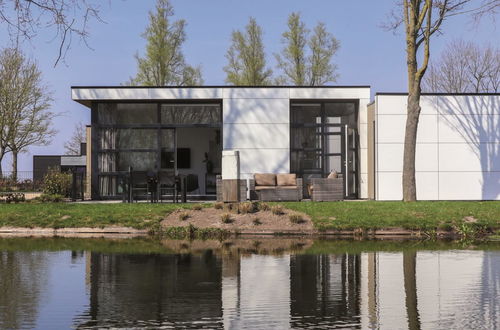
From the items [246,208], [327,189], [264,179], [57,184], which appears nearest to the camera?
[246,208]

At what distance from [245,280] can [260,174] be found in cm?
1465

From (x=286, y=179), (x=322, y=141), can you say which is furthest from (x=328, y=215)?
(x=322, y=141)

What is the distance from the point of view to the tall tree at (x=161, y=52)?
41.6m

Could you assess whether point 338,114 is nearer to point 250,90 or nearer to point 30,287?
point 250,90

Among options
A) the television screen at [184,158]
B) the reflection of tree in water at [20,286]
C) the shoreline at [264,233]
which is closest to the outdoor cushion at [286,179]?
the shoreline at [264,233]

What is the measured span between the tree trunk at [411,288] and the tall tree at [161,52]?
32.2m

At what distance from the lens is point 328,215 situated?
655 inches

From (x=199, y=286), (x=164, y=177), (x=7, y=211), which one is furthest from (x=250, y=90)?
(x=199, y=286)

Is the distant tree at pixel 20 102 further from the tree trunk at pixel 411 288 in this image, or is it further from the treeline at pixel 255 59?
the tree trunk at pixel 411 288

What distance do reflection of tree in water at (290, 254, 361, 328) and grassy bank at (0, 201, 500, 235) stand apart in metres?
5.35

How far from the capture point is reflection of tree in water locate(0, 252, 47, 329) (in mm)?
5820

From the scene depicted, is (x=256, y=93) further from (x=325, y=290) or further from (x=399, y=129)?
(x=325, y=290)

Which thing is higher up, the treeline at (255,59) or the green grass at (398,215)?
the treeline at (255,59)

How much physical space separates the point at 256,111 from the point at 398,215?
31.4 feet
